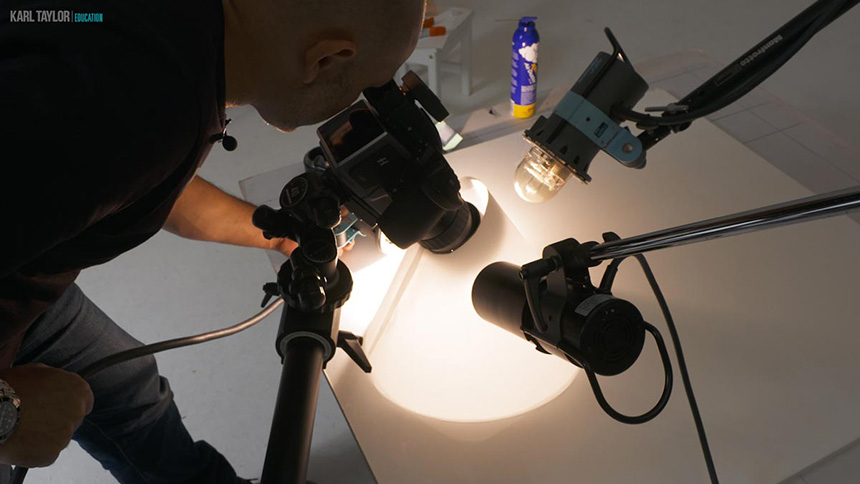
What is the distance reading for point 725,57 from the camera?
258 cm

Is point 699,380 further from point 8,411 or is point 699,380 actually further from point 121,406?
point 121,406

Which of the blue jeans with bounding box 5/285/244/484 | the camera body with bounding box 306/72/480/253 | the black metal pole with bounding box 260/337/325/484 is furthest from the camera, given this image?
the blue jeans with bounding box 5/285/244/484

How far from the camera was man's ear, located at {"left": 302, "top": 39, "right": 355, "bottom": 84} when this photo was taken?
762 mm

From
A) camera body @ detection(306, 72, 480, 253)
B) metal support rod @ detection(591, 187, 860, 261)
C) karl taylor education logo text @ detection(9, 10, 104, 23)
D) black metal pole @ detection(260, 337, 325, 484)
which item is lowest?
black metal pole @ detection(260, 337, 325, 484)

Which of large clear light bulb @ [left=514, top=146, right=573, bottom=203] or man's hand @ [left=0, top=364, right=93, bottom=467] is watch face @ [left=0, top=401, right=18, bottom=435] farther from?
large clear light bulb @ [left=514, top=146, right=573, bottom=203]

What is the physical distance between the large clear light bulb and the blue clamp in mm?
78

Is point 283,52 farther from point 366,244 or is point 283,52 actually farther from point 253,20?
point 366,244

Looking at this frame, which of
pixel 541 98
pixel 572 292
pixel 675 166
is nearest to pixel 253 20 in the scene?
pixel 572 292

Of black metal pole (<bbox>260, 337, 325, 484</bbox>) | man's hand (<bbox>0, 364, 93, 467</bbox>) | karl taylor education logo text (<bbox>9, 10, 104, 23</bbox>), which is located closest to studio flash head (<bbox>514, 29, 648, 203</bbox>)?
black metal pole (<bbox>260, 337, 325, 484</bbox>)

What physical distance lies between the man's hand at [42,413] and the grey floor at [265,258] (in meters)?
0.92

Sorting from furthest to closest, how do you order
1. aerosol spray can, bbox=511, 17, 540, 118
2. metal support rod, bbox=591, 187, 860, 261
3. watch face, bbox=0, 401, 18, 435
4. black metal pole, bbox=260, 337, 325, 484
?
aerosol spray can, bbox=511, 17, 540, 118
watch face, bbox=0, 401, 18, 435
black metal pole, bbox=260, 337, 325, 484
metal support rod, bbox=591, 187, 860, 261

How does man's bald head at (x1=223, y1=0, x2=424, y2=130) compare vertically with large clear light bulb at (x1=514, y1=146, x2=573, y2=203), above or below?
above

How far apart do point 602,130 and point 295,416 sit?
22.4 inches

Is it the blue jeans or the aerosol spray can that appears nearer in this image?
the blue jeans
